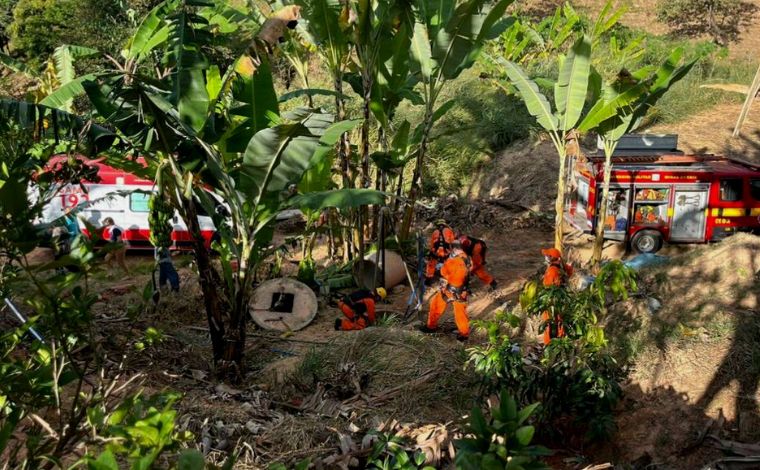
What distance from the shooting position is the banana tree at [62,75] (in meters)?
7.51

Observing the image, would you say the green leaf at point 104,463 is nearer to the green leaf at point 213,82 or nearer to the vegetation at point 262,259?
the vegetation at point 262,259

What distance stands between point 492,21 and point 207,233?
22.2 ft

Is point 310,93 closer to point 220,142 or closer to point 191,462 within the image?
point 220,142

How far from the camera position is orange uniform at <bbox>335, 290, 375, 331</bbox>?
9695 millimetres

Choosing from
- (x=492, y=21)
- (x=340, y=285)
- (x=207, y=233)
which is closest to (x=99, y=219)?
(x=207, y=233)

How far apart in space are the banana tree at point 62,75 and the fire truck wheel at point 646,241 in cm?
958

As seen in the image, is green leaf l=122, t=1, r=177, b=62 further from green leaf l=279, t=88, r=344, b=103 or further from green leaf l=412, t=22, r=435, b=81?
green leaf l=412, t=22, r=435, b=81

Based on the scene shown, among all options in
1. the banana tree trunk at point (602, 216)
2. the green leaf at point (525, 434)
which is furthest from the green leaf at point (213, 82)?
the banana tree trunk at point (602, 216)

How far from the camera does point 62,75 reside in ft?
34.6

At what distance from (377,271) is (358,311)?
159cm

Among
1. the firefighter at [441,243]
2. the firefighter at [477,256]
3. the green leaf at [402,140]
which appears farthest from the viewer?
the firefighter at [477,256]

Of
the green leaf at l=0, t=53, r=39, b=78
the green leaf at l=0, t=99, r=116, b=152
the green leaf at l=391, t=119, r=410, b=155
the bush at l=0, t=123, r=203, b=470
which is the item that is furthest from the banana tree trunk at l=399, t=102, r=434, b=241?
the bush at l=0, t=123, r=203, b=470

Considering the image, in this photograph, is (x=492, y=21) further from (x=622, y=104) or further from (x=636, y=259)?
(x=636, y=259)

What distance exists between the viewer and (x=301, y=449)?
5637 millimetres
